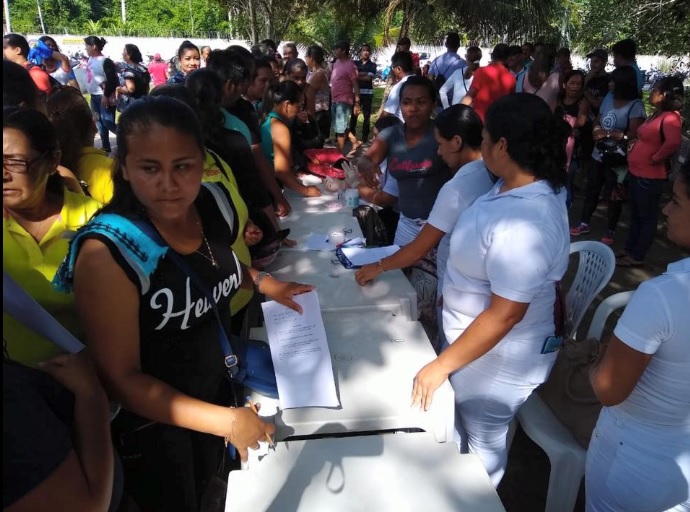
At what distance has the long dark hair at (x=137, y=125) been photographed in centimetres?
131

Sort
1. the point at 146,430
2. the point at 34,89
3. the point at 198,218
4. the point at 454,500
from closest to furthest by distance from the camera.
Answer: the point at 454,500
the point at 146,430
the point at 198,218
the point at 34,89

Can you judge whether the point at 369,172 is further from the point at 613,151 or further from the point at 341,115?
the point at 341,115

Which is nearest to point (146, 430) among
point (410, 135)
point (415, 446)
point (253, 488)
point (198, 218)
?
point (253, 488)

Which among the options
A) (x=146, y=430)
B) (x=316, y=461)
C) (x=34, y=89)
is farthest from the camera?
(x=34, y=89)

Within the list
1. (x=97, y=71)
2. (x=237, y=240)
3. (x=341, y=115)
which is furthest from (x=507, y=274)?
(x=97, y=71)

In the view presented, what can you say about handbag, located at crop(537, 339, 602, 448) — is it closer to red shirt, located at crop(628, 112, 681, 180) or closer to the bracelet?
the bracelet

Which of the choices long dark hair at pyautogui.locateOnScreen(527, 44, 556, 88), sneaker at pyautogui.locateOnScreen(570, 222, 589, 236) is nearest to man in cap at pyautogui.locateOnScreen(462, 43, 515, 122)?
long dark hair at pyautogui.locateOnScreen(527, 44, 556, 88)

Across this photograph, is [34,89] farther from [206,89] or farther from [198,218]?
[198,218]

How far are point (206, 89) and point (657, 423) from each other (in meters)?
2.42

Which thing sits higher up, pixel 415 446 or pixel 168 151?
pixel 168 151

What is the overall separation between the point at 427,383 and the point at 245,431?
1.99 ft

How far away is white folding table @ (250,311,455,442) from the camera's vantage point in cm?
Result: 153

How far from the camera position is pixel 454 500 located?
117 centimetres

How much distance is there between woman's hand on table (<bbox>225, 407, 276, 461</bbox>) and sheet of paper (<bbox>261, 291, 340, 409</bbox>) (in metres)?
0.19
